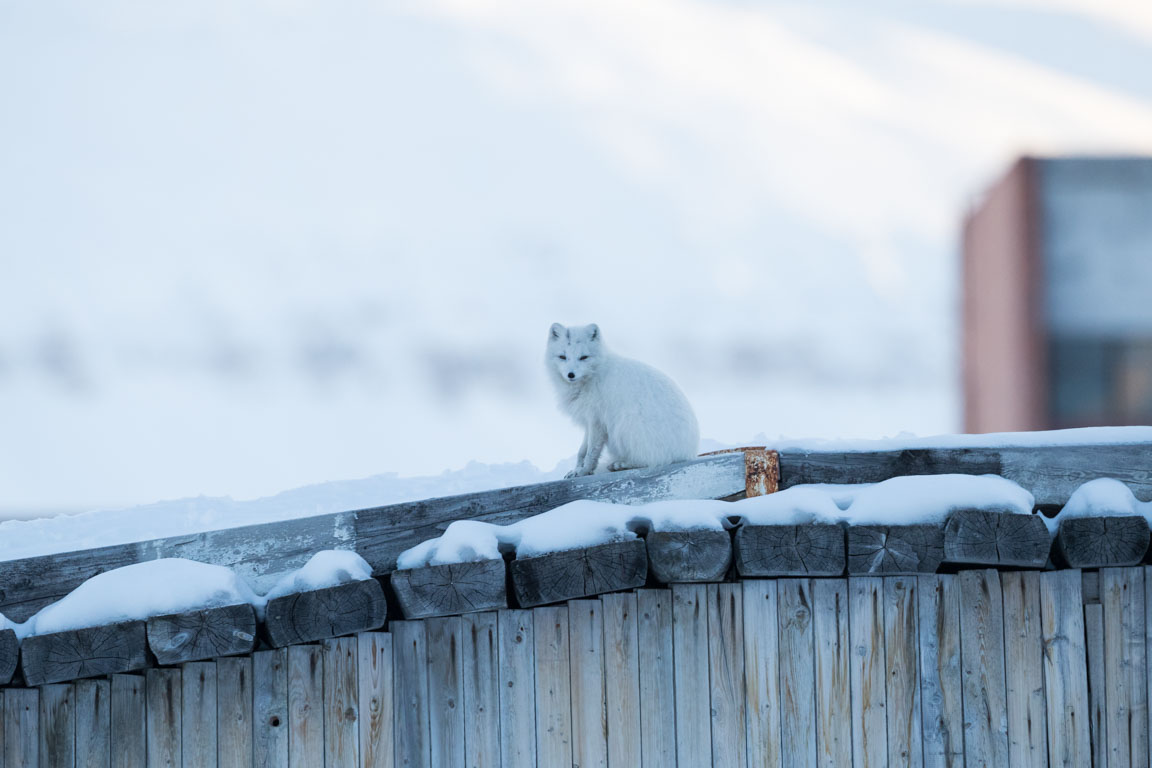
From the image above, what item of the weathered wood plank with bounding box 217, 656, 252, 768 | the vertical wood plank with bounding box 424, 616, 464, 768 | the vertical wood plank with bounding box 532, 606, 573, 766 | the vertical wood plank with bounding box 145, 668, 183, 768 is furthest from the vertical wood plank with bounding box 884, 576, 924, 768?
the vertical wood plank with bounding box 145, 668, 183, 768

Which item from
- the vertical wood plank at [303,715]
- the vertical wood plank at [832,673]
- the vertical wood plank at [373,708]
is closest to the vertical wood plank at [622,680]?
the vertical wood plank at [832,673]

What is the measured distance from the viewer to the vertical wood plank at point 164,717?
4059 mm

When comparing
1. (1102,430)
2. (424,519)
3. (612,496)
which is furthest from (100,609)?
(1102,430)

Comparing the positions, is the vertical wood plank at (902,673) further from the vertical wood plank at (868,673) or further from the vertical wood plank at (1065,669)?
the vertical wood plank at (1065,669)

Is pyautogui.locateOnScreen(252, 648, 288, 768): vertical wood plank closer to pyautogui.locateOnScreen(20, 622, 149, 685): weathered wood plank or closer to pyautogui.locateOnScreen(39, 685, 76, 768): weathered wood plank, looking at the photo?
pyautogui.locateOnScreen(20, 622, 149, 685): weathered wood plank

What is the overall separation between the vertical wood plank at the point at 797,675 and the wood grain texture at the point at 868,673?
175mm

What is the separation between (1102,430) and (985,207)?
24294mm

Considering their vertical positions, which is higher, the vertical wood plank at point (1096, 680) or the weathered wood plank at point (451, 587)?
the weathered wood plank at point (451, 587)

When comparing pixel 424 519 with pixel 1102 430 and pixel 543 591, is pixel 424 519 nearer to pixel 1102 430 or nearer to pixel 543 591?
pixel 543 591

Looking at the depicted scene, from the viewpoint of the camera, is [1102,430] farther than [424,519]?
Yes

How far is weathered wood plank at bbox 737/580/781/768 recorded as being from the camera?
165 inches

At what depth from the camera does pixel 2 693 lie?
13.2ft

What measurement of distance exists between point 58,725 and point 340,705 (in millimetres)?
1138

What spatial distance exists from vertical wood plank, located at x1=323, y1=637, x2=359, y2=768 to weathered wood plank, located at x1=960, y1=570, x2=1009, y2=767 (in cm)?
256
